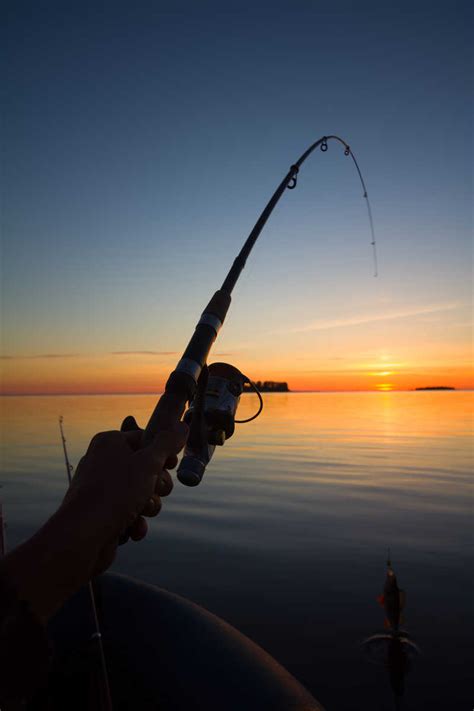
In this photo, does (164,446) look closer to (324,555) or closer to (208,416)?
(208,416)

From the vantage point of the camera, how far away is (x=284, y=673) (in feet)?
11.5

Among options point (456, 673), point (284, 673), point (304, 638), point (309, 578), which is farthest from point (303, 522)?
point (284, 673)

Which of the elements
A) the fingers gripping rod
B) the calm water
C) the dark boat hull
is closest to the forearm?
the fingers gripping rod

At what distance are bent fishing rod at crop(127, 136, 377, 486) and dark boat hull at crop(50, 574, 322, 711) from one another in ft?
5.58

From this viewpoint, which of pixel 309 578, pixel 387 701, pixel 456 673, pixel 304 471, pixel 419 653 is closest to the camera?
pixel 387 701

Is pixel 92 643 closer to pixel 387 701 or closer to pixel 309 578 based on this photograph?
pixel 387 701

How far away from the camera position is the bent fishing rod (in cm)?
203

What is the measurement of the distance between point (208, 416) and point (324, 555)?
830 cm

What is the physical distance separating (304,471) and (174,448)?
18336mm

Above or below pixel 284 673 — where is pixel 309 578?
below

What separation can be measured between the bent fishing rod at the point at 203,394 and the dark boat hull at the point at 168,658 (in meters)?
1.70

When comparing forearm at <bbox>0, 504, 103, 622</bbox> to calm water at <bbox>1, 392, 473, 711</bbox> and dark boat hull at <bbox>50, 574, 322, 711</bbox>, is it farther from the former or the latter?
calm water at <bbox>1, 392, 473, 711</bbox>

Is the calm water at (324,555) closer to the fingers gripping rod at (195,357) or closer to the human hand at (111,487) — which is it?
the fingers gripping rod at (195,357)

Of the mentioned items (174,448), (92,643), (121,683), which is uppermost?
(174,448)
